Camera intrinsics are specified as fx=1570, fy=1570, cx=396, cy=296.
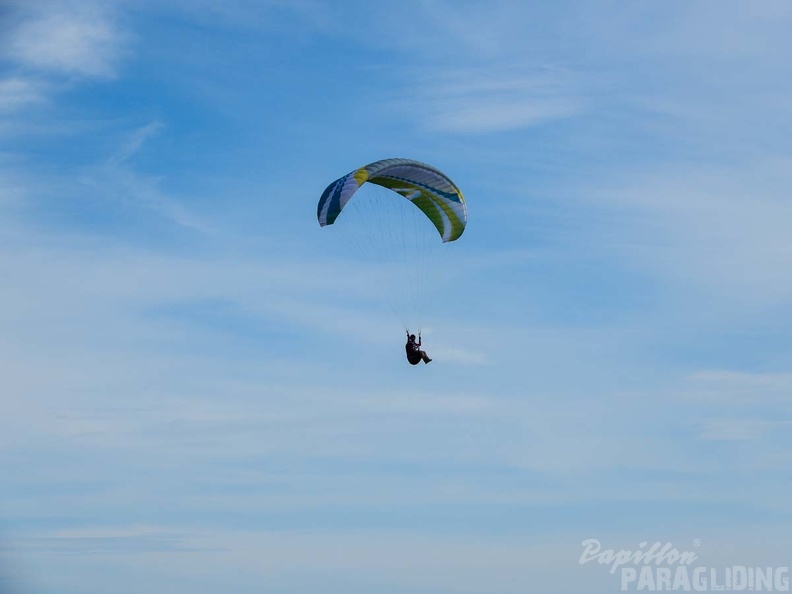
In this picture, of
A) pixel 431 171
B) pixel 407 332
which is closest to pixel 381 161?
pixel 431 171

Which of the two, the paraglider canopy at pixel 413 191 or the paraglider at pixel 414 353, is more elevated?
the paraglider canopy at pixel 413 191

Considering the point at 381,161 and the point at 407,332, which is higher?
the point at 381,161

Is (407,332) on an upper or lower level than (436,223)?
lower

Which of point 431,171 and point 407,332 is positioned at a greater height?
point 431,171

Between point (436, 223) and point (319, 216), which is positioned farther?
point (436, 223)

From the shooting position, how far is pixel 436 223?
64.6 meters

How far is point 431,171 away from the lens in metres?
62.5

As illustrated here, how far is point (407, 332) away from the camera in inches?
2437

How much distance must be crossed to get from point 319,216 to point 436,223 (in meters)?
6.13

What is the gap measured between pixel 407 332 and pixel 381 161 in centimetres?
680

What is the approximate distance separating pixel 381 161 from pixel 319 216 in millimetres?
3332

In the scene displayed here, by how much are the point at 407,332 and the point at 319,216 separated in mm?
5801

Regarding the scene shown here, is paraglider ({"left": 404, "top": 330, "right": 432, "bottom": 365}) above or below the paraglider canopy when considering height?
below

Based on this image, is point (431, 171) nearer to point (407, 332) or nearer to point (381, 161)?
point (381, 161)
